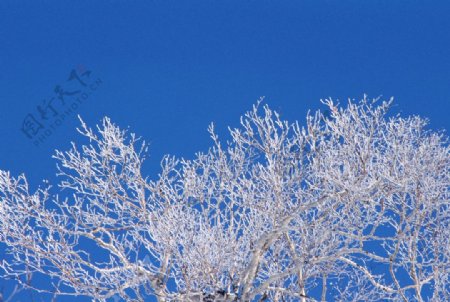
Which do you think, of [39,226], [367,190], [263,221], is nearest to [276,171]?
[263,221]

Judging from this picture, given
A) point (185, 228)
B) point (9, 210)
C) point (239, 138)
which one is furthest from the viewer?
point (239, 138)

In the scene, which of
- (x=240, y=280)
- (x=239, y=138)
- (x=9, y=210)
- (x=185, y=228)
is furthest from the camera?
(x=239, y=138)

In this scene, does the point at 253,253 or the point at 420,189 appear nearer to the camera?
the point at 253,253

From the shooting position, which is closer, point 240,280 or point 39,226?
point 240,280

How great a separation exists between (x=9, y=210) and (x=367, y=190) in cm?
454

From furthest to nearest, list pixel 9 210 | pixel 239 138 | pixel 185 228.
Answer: pixel 239 138, pixel 9 210, pixel 185 228

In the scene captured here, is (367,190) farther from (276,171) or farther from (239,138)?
(239,138)

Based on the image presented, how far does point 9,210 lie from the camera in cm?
749

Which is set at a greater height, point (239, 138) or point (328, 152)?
point (239, 138)

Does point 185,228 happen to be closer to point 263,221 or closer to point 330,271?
point 263,221

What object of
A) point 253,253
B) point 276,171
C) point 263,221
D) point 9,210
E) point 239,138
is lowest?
point 9,210

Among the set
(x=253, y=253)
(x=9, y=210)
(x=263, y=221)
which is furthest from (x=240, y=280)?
(x=9, y=210)

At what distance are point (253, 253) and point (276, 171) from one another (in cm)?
107

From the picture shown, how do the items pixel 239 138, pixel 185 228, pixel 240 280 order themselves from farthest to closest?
pixel 239 138
pixel 240 280
pixel 185 228
